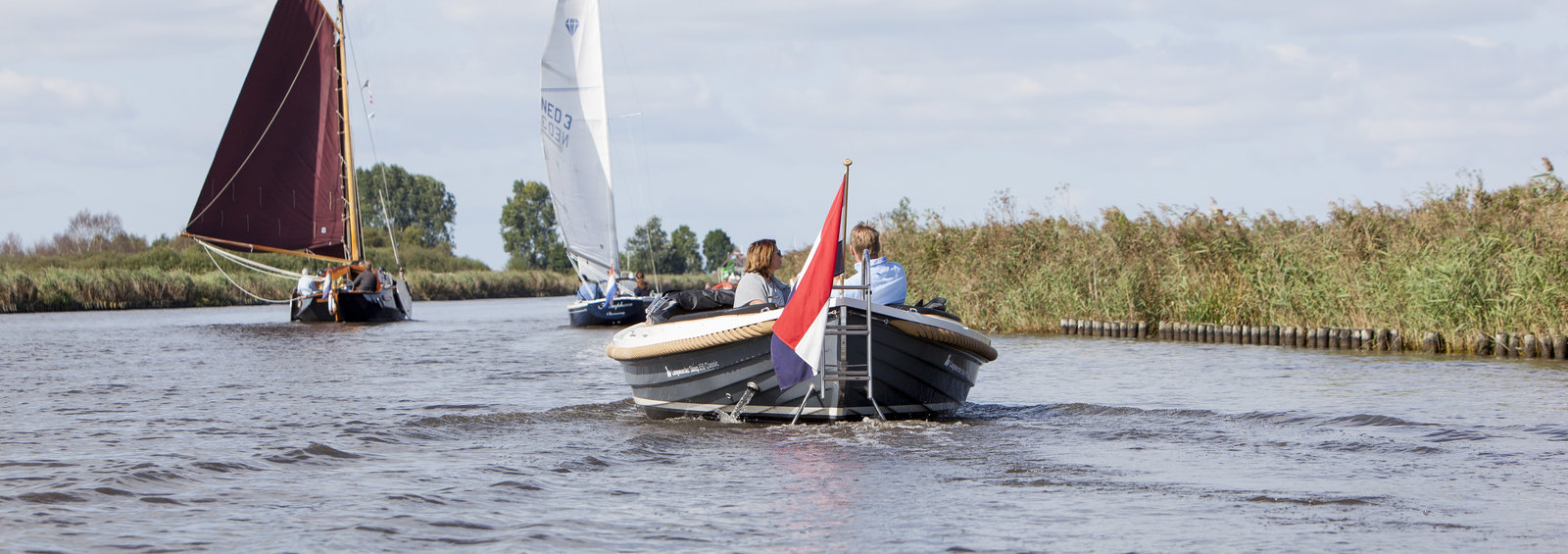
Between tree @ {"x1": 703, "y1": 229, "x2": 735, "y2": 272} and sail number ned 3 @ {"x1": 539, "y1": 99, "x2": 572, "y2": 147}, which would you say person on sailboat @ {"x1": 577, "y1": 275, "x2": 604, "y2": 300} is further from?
tree @ {"x1": 703, "y1": 229, "x2": 735, "y2": 272}

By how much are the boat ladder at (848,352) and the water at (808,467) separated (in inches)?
11.8

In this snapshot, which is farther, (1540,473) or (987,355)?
(987,355)

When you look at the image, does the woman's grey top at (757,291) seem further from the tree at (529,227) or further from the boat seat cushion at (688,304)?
the tree at (529,227)

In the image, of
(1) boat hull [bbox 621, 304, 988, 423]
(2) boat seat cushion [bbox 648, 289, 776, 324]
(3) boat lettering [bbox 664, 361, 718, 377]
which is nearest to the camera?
(1) boat hull [bbox 621, 304, 988, 423]

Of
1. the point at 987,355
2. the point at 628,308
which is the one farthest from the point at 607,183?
the point at 987,355

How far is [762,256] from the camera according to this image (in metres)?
9.45

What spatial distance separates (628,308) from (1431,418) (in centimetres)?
2122

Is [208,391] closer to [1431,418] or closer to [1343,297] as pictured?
[1431,418]

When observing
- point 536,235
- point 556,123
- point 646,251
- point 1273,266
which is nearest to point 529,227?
point 536,235

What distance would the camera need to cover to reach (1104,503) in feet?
21.0

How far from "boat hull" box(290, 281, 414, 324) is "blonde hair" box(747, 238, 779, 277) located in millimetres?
25066

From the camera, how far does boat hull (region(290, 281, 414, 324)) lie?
32.6 metres

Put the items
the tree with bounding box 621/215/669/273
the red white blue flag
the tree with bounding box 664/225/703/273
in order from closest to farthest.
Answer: the red white blue flag < the tree with bounding box 621/215/669/273 < the tree with bounding box 664/225/703/273

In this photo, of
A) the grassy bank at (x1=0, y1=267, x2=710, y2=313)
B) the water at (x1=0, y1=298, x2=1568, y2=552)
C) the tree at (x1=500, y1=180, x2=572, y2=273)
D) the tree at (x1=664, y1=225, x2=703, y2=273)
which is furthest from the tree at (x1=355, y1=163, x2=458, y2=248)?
the water at (x1=0, y1=298, x2=1568, y2=552)
